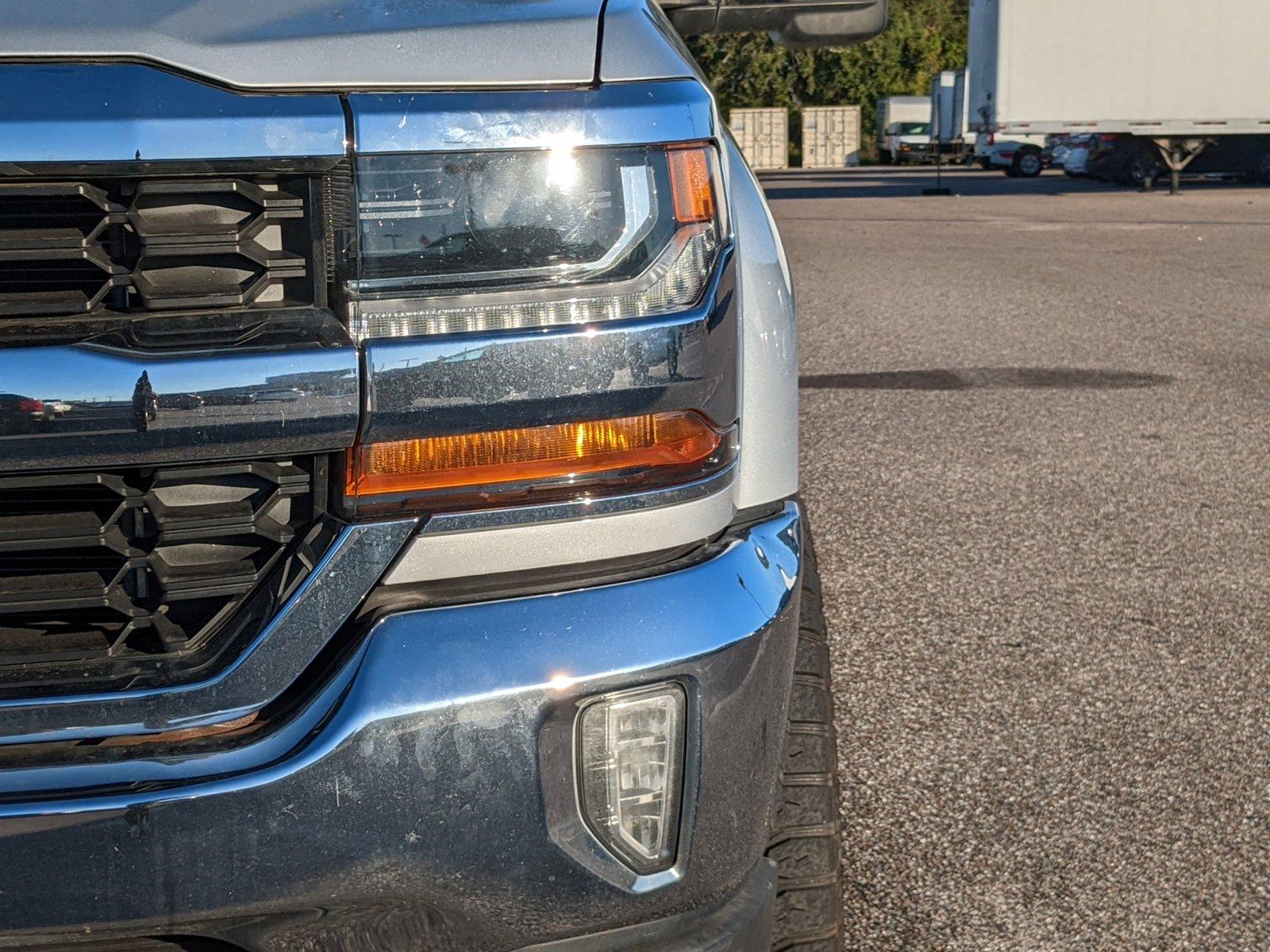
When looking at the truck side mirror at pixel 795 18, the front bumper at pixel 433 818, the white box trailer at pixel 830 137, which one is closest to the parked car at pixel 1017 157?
the white box trailer at pixel 830 137

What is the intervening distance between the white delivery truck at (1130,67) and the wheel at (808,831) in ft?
85.5

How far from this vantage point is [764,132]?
193 ft

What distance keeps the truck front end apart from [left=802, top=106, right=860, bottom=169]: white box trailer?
59491 mm

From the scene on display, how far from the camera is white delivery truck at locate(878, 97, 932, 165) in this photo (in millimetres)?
52844

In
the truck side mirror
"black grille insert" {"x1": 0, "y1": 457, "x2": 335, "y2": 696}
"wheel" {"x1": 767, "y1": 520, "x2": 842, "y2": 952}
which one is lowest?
"wheel" {"x1": 767, "y1": 520, "x2": 842, "y2": 952}

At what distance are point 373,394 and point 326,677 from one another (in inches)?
11.1

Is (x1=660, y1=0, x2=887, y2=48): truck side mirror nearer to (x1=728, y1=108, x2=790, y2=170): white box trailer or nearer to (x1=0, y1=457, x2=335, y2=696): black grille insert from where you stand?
(x1=0, y1=457, x2=335, y2=696): black grille insert

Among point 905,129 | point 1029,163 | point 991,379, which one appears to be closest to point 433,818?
point 991,379

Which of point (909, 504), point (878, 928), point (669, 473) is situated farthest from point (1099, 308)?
point (669, 473)

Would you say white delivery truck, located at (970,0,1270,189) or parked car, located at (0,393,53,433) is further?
white delivery truck, located at (970,0,1270,189)

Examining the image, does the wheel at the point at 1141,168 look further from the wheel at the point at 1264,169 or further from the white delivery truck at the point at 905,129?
the white delivery truck at the point at 905,129

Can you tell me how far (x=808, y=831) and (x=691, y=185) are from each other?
0.86m

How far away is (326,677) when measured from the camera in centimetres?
137

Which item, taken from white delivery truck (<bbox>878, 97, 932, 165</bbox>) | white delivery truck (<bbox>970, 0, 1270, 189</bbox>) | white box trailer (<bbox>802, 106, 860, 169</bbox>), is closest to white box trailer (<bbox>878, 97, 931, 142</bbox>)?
white delivery truck (<bbox>878, 97, 932, 165</bbox>)
